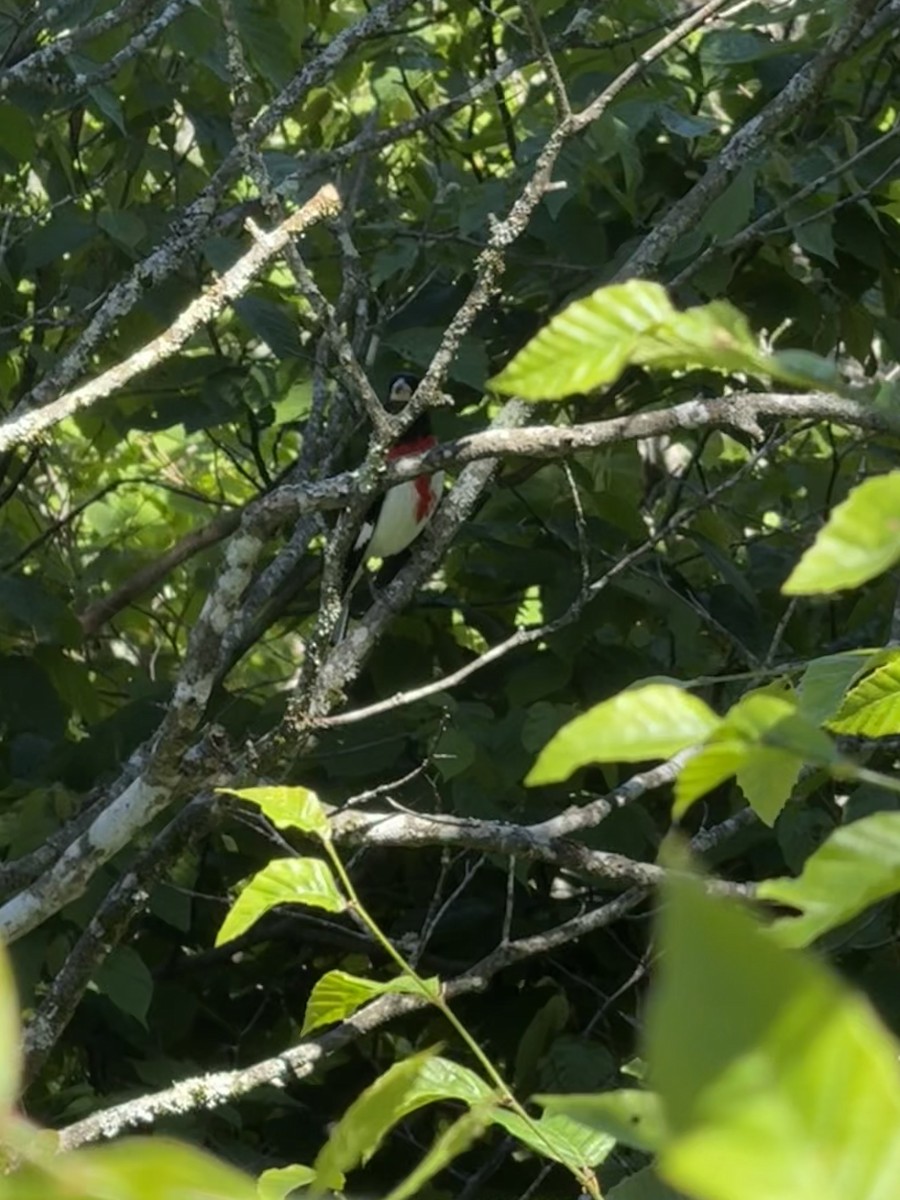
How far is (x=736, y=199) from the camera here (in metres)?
2.42

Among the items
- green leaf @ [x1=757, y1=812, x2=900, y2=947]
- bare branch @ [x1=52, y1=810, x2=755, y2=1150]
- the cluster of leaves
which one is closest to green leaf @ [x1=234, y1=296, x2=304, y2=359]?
the cluster of leaves

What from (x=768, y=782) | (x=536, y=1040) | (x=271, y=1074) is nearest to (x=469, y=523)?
(x=536, y=1040)

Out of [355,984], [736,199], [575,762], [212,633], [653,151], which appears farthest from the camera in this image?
[653,151]

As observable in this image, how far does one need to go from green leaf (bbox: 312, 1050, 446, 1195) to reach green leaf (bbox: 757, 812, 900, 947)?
19 cm

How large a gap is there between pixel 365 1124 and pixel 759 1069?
39 cm

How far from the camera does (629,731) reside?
57 cm

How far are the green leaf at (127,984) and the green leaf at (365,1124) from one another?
5.27ft

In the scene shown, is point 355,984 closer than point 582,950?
Yes

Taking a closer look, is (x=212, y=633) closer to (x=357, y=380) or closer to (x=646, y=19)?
(x=357, y=380)

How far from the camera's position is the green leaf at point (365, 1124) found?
64 cm

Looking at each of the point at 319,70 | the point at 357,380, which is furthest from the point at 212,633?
the point at 319,70

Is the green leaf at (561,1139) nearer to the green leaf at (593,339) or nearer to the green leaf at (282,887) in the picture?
the green leaf at (282,887)

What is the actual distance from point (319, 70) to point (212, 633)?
2.31 ft

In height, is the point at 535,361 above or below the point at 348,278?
above
